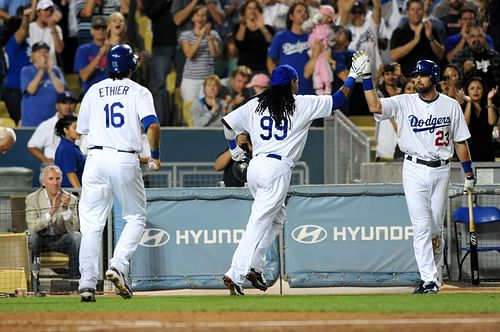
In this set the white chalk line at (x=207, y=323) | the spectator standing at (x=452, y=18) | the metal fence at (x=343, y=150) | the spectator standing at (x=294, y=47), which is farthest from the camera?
the spectator standing at (x=452, y=18)

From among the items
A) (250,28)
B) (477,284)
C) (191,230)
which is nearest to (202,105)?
(250,28)

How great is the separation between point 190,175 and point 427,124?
6.22 m

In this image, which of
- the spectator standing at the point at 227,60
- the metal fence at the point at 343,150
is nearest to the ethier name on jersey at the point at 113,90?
the metal fence at the point at 343,150

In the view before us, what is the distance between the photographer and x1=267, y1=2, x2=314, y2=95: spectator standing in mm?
19625

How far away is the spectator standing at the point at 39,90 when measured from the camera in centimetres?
1892

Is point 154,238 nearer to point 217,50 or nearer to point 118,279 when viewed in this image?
point 118,279

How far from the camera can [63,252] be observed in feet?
48.8

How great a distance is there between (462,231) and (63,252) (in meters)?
4.81

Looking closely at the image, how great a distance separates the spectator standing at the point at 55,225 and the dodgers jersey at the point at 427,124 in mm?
3941

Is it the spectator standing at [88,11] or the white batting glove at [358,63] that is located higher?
the spectator standing at [88,11]

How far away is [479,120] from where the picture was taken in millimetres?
17047

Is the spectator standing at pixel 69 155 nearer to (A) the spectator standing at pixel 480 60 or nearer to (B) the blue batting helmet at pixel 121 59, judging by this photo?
(B) the blue batting helmet at pixel 121 59

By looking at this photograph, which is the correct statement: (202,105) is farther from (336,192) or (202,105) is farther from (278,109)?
(278,109)

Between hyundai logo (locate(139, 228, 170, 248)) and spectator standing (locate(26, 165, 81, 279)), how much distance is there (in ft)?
2.61
